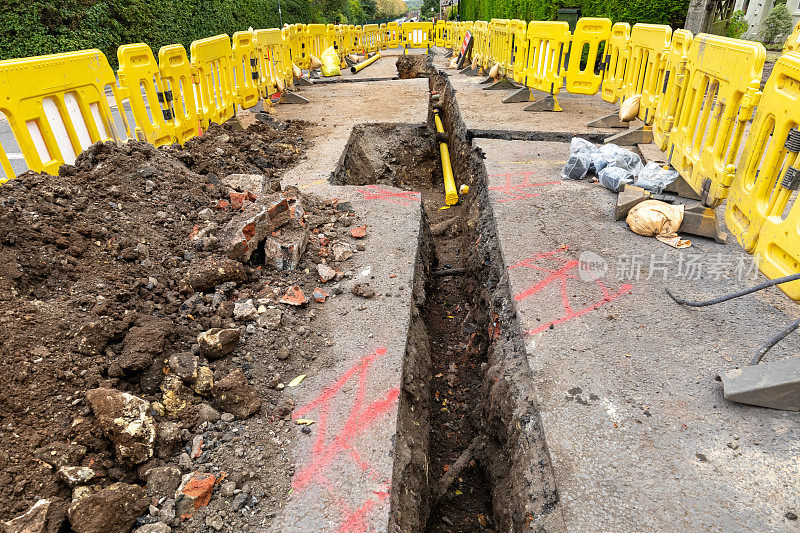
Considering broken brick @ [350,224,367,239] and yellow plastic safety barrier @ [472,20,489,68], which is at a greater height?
yellow plastic safety barrier @ [472,20,489,68]

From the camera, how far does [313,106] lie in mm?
10648

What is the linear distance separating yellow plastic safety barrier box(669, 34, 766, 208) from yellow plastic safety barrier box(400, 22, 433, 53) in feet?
97.6

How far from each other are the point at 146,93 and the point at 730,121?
5.77m

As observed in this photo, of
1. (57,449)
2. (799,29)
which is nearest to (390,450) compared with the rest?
(57,449)

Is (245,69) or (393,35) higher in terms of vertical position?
(245,69)

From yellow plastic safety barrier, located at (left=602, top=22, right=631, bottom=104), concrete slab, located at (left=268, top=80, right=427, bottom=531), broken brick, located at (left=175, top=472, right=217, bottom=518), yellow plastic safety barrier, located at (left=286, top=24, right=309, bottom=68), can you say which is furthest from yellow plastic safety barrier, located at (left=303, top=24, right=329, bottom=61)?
broken brick, located at (left=175, top=472, right=217, bottom=518)

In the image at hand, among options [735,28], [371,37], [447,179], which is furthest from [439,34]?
[447,179]

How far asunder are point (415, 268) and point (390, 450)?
208 centimetres

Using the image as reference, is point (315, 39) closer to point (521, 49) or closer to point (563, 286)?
point (521, 49)

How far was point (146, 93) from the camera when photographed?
202 inches

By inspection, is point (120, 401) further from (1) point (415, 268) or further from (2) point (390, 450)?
(1) point (415, 268)

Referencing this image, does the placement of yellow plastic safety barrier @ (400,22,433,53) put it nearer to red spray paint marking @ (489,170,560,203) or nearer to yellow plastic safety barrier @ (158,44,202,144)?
yellow plastic safety barrier @ (158,44,202,144)

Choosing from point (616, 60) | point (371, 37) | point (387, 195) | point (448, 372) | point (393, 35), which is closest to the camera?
point (448, 372)

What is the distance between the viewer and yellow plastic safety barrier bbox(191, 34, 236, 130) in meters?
6.62
